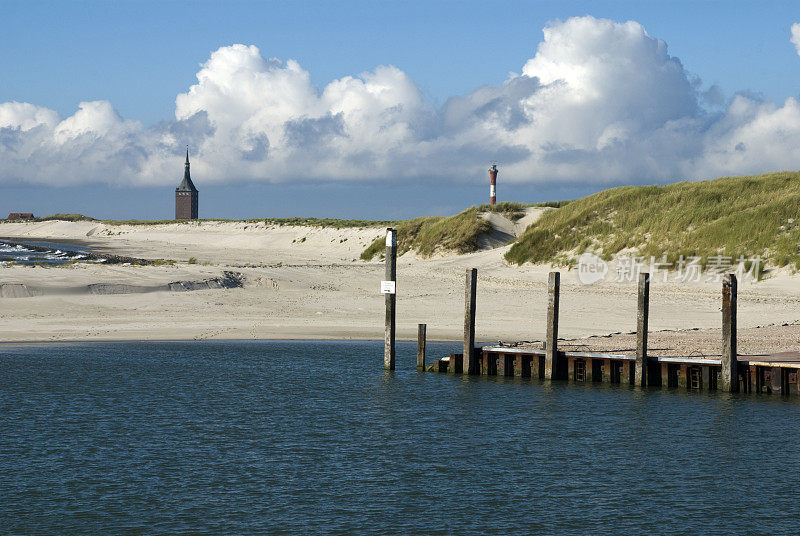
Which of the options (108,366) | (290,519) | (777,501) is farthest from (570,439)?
(108,366)

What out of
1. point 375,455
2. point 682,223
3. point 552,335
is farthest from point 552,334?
point 682,223

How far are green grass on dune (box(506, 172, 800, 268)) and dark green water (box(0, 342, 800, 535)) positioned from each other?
27.1 m

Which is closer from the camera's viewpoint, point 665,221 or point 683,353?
point 683,353

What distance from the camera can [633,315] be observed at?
3753 cm

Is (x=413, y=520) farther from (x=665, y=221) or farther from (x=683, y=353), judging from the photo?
(x=665, y=221)

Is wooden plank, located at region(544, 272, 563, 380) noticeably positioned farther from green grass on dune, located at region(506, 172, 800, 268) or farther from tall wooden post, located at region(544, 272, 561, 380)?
green grass on dune, located at region(506, 172, 800, 268)

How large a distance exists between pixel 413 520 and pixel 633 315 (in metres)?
25.8

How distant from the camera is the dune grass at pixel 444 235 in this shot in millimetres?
64938

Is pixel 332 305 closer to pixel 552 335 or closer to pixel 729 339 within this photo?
pixel 552 335

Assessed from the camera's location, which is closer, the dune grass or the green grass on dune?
the green grass on dune

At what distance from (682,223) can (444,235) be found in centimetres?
1926

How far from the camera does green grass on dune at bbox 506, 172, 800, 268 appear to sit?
4788 cm

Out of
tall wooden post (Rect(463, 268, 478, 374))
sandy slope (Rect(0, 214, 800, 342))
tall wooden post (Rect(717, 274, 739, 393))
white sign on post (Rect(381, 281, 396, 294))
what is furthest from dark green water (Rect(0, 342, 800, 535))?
sandy slope (Rect(0, 214, 800, 342))

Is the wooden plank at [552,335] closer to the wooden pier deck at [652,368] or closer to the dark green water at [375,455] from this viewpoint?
the wooden pier deck at [652,368]
